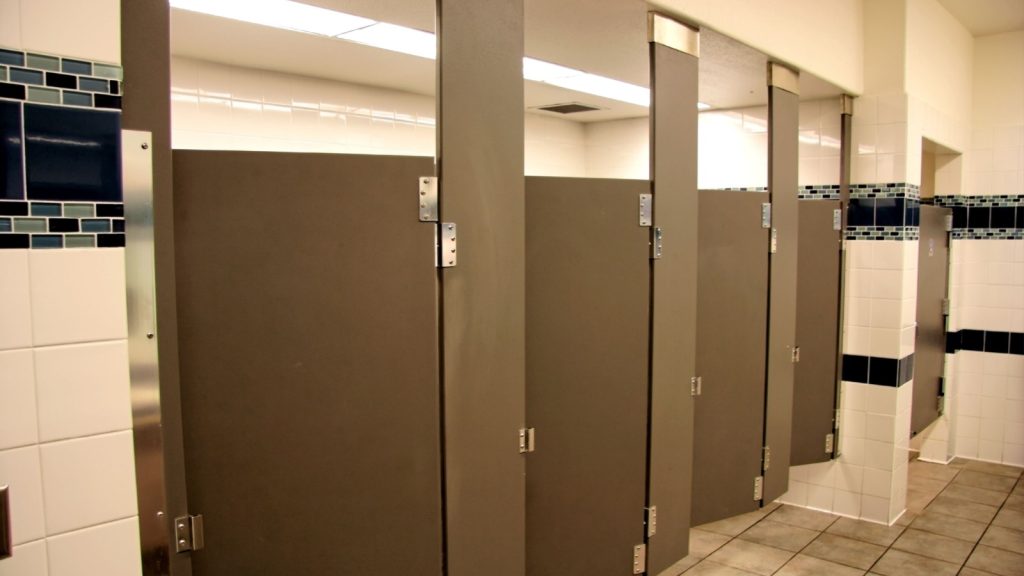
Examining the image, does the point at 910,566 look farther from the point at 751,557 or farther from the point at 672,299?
the point at 672,299

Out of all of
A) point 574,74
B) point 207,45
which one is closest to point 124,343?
point 207,45

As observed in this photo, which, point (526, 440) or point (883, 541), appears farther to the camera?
point (883, 541)

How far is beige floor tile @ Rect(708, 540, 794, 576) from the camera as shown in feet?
11.9

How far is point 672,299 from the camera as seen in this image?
9.80 ft

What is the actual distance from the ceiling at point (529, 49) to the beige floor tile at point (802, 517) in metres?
2.75

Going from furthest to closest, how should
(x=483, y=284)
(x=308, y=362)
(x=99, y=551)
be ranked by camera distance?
(x=483, y=284), (x=308, y=362), (x=99, y=551)

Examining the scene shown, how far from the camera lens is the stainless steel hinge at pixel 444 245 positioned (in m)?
2.08

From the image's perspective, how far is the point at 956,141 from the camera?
203 inches

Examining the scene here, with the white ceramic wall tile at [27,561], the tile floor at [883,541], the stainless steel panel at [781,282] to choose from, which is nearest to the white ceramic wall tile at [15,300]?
the white ceramic wall tile at [27,561]

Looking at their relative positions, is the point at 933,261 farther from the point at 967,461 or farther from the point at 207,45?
the point at 207,45

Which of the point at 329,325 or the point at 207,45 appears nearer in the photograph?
the point at 329,325

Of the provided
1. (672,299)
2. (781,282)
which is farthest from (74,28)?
(781,282)

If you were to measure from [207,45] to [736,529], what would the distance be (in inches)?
160

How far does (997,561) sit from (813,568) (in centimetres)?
108
